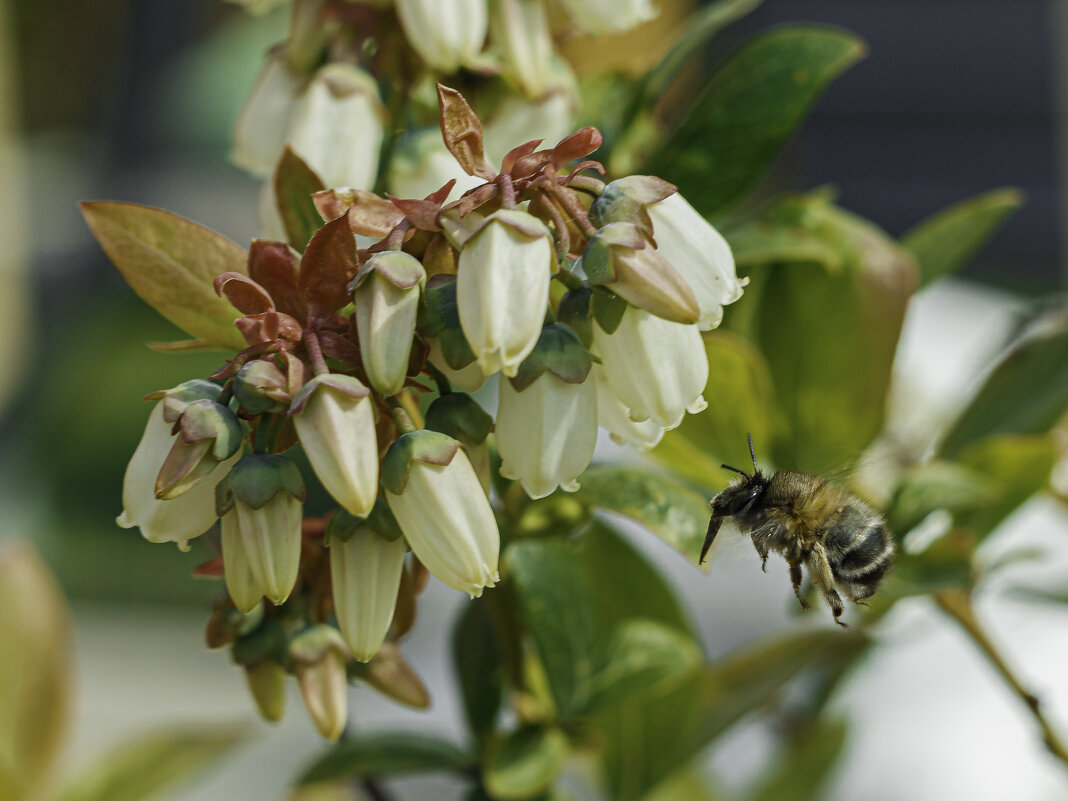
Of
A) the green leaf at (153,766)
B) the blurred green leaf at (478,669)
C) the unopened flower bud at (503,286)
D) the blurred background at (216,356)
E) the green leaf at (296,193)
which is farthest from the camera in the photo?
the blurred background at (216,356)

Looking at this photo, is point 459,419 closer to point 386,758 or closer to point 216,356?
point 386,758

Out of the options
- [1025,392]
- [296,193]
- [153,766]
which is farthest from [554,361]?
[153,766]

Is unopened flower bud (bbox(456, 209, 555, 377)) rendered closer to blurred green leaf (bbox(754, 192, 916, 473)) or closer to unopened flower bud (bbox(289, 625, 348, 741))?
unopened flower bud (bbox(289, 625, 348, 741))

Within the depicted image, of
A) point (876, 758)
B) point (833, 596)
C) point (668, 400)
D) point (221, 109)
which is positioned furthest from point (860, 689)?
point (221, 109)

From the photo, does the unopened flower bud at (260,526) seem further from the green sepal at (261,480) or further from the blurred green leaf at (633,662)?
the blurred green leaf at (633,662)

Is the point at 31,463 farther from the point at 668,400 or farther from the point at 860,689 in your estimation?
the point at 668,400

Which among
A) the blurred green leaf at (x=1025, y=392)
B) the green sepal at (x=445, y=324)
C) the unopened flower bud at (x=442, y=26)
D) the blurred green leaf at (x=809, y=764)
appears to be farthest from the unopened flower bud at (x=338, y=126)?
the blurred green leaf at (x=809, y=764)

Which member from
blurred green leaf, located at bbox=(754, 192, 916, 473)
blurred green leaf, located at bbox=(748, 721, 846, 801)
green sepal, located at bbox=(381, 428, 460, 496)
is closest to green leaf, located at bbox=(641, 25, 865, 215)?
blurred green leaf, located at bbox=(754, 192, 916, 473)

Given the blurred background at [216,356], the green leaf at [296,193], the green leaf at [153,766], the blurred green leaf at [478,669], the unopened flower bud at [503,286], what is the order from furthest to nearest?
1. the blurred background at [216,356]
2. the green leaf at [153,766]
3. the blurred green leaf at [478,669]
4. the green leaf at [296,193]
5. the unopened flower bud at [503,286]
